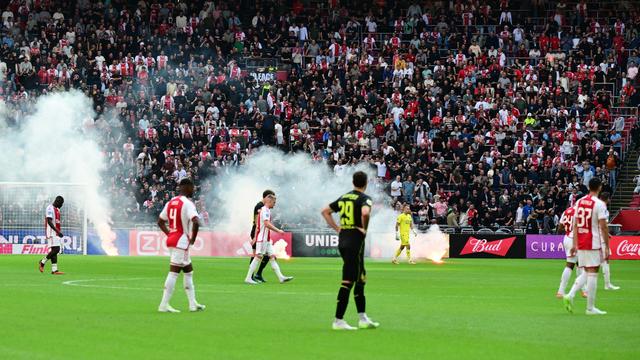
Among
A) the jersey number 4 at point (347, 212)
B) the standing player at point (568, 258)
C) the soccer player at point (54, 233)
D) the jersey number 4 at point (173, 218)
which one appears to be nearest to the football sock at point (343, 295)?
the jersey number 4 at point (347, 212)

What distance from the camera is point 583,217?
761 inches

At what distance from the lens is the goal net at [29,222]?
49.0m

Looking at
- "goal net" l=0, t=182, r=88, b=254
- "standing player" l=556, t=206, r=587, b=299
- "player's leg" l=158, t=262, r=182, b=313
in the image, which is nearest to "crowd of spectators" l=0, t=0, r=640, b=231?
"goal net" l=0, t=182, r=88, b=254

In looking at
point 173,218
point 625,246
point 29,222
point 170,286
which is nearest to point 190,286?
point 170,286

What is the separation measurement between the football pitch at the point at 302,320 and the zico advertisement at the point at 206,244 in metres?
16.3

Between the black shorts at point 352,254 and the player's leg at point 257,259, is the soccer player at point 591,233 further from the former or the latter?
the player's leg at point 257,259

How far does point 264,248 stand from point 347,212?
40.7 feet

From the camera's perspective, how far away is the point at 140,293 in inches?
963

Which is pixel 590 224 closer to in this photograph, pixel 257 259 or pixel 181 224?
pixel 181 224

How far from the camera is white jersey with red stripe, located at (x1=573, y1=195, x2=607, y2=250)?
63.0 feet

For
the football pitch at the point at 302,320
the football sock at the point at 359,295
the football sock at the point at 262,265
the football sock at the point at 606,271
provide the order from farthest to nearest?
the football sock at the point at 262,265, the football sock at the point at 606,271, the football sock at the point at 359,295, the football pitch at the point at 302,320

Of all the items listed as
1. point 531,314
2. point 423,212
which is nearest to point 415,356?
point 531,314

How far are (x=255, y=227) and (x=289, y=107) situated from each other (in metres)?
26.3

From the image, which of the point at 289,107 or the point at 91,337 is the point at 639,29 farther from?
the point at 91,337
